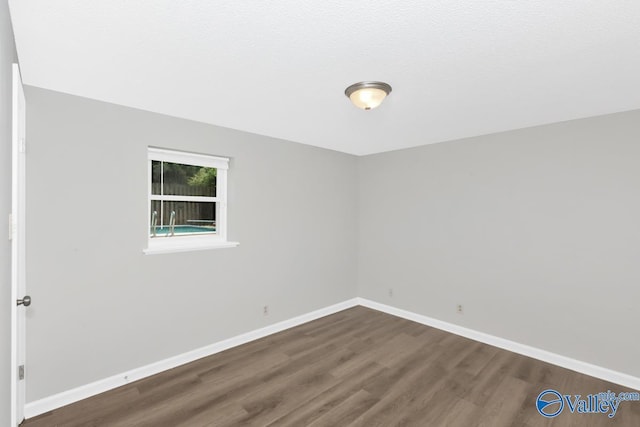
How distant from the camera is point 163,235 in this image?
3.09m

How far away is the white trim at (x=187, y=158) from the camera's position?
2.89 meters

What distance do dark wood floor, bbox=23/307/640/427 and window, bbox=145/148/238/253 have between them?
1194 mm

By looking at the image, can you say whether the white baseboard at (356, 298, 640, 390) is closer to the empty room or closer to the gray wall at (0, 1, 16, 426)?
the empty room

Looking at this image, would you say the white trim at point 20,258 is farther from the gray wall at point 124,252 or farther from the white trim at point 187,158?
A: the white trim at point 187,158

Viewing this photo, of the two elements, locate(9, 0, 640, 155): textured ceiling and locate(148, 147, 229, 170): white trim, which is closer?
locate(9, 0, 640, 155): textured ceiling

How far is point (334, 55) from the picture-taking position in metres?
1.76

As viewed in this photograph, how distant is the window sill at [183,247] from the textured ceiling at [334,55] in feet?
4.08

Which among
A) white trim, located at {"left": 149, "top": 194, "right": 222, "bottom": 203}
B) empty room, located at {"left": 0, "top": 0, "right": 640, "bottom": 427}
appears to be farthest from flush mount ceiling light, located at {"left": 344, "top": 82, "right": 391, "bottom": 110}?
white trim, located at {"left": 149, "top": 194, "right": 222, "bottom": 203}

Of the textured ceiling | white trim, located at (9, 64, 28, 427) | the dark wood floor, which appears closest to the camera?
the textured ceiling

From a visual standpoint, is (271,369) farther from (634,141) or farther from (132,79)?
(634,141)

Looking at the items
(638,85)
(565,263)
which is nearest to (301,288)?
(565,263)

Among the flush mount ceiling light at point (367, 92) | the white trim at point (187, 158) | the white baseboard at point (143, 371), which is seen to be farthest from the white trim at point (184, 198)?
the flush mount ceiling light at point (367, 92)

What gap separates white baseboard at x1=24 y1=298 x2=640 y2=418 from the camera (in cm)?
232

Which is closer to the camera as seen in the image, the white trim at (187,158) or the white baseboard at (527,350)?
the white baseboard at (527,350)
